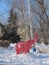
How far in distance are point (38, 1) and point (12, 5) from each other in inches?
132

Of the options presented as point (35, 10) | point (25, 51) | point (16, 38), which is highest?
point (35, 10)

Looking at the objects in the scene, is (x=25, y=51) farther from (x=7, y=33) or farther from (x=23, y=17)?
(x=7, y=33)

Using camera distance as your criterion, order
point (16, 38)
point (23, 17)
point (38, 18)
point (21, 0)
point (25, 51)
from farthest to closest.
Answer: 1. point (16, 38)
2. point (38, 18)
3. point (23, 17)
4. point (21, 0)
5. point (25, 51)

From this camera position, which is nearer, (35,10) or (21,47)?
(21,47)

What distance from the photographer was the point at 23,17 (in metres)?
28.9

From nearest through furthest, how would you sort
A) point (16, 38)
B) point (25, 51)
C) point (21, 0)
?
point (25, 51)
point (21, 0)
point (16, 38)

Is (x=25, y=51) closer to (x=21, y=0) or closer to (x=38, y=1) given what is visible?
(x=21, y=0)

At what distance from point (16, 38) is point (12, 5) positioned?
7465mm

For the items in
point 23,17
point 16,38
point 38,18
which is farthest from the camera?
point 16,38

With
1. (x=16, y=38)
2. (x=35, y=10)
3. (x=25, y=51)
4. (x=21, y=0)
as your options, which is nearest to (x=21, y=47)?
(x=25, y=51)

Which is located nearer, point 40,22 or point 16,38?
point 40,22

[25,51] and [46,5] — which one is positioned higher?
[46,5]

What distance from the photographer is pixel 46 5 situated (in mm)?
30219

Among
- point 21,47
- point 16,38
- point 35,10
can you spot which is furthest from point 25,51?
point 16,38
